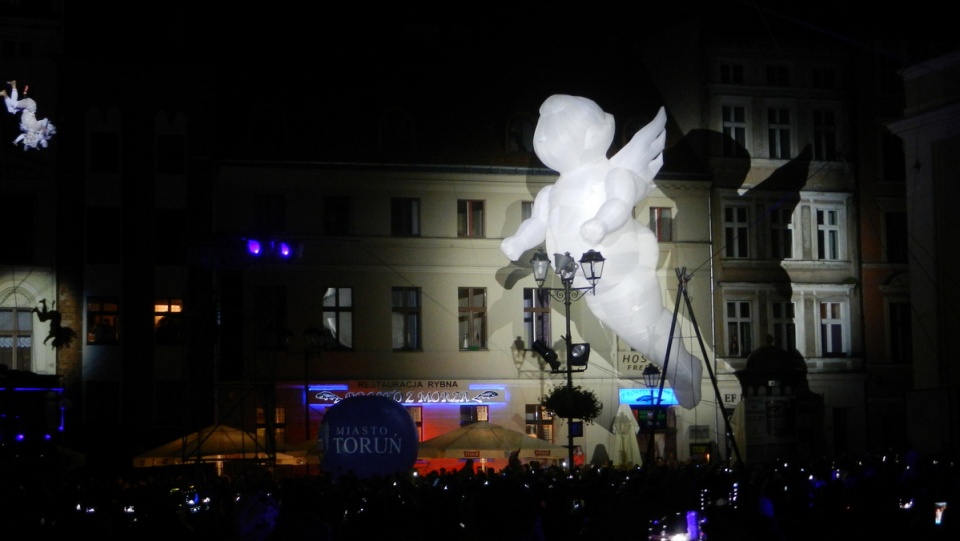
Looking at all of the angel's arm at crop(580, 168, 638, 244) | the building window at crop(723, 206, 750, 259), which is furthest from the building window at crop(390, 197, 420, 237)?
the building window at crop(723, 206, 750, 259)

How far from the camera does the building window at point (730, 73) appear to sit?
36969 mm

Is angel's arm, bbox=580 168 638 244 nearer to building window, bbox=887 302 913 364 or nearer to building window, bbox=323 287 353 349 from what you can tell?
building window, bbox=323 287 353 349

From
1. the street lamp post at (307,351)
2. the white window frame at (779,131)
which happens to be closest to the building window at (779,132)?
the white window frame at (779,131)

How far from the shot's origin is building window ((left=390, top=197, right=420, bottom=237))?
115 ft

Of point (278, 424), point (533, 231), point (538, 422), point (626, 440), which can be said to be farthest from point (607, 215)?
point (278, 424)

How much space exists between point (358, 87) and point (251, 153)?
369 cm

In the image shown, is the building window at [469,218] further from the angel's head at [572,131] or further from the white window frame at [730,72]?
the white window frame at [730,72]

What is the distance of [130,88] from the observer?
3456 centimetres

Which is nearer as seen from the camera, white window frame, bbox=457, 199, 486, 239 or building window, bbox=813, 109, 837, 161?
white window frame, bbox=457, 199, 486, 239

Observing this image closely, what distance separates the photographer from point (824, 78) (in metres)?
37.7

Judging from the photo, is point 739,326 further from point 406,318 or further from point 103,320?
point 103,320

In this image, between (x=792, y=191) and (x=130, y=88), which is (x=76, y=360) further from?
(x=792, y=191)

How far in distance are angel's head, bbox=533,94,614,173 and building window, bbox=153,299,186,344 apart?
11.5 m

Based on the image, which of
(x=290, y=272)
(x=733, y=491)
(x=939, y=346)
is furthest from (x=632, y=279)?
(x=733, y=491)
